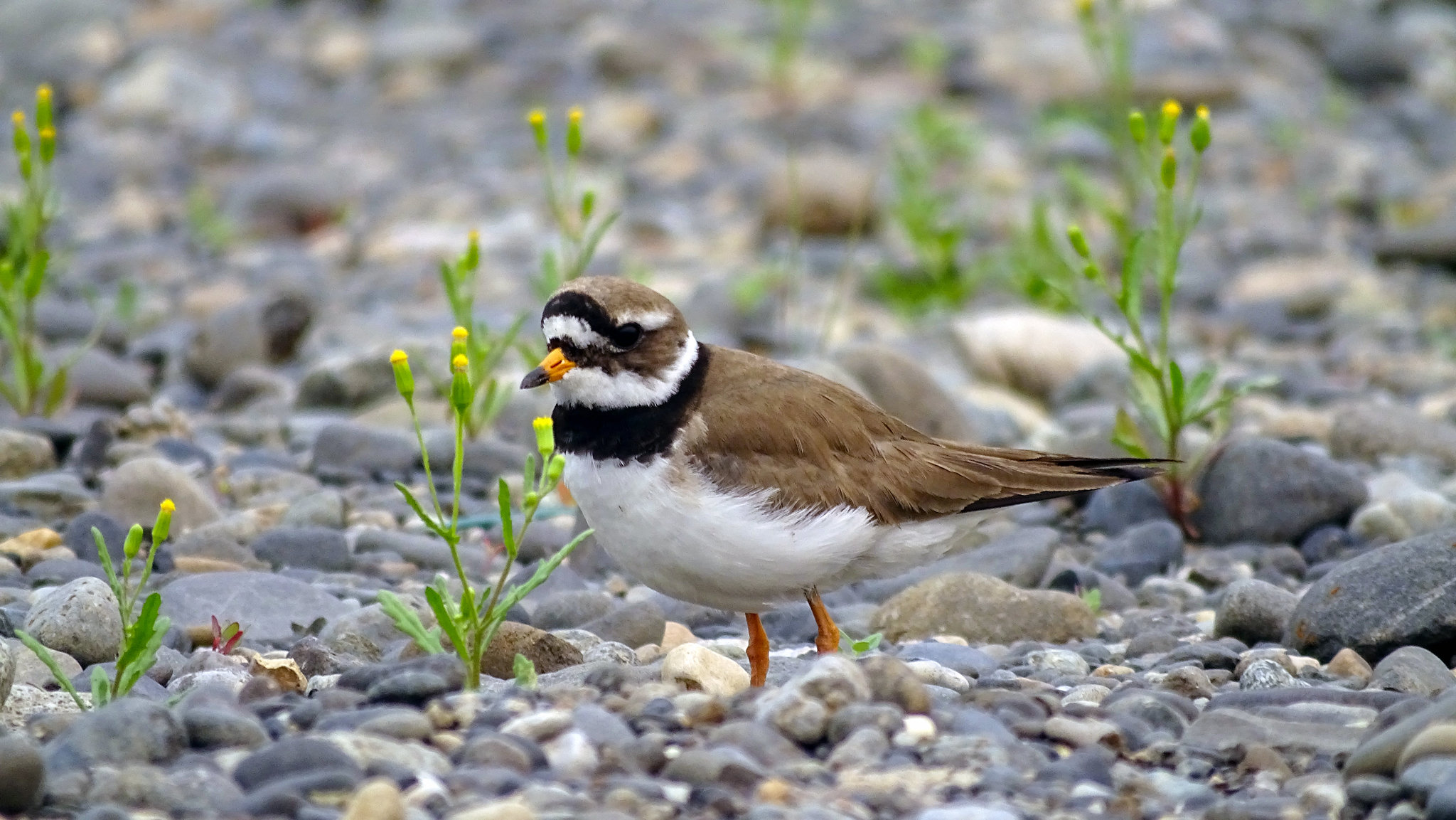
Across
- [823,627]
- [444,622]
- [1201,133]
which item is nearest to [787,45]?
[1201,133]

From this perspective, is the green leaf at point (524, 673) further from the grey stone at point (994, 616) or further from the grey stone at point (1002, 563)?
the grey stone at point (1002, 563)

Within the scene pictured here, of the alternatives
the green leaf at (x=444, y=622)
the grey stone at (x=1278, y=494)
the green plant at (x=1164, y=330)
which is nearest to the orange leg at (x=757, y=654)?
the green leaf at (x=444, y=622)

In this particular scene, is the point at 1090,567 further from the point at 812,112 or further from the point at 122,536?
the point at 812,112

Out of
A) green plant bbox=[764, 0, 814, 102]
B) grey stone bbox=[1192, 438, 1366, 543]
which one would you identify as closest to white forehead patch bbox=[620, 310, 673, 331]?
grey stone bbox=[1192, 438, 1366, 543]

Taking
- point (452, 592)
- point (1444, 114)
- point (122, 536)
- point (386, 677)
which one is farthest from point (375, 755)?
point (1444, 114)

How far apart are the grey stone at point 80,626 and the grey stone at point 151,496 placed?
1237mm

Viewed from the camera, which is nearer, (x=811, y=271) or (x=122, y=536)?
(x=122, y=536)

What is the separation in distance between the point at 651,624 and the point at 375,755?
185 centimetres

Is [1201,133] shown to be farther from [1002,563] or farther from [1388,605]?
[1388,605]

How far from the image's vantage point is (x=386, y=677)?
13.1ft

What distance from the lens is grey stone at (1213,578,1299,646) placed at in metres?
5.25

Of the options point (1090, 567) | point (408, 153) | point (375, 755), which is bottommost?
point (1090, 567)

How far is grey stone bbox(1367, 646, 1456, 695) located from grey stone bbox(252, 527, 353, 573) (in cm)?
350

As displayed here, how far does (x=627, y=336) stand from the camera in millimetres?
4785
